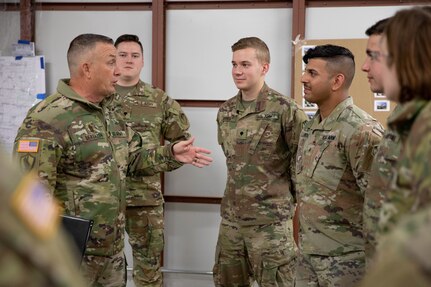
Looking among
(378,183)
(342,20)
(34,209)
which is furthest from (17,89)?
(34,209)

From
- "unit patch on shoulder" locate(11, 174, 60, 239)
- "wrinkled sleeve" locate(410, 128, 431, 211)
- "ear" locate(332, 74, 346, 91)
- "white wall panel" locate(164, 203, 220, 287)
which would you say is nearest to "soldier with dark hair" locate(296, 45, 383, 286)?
"ear" locate(332, 74, 346, 91)

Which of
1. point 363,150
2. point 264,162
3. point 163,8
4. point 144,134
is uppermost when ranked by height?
point 163,8

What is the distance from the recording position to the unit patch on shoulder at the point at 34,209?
29.0 inches

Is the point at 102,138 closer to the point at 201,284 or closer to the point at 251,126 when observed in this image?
the point at 251,126

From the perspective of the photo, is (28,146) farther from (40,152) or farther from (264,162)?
(264,162)

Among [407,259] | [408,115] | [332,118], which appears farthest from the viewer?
[332,118]

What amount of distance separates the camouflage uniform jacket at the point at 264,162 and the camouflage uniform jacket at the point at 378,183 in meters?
1.48

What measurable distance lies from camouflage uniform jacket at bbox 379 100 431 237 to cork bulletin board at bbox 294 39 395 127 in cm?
320

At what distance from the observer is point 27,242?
0.72 metres

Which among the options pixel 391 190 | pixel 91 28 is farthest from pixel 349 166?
pixel 91 28

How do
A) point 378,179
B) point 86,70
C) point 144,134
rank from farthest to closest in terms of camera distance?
point 144,134 → point 86,70 → point 378,179

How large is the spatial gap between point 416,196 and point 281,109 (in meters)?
2.70

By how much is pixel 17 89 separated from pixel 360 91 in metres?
2.66

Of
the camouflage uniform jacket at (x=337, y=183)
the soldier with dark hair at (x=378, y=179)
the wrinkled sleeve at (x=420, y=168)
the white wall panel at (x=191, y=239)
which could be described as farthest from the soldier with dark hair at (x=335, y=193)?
the white wall panel at (x=191, y=239)
